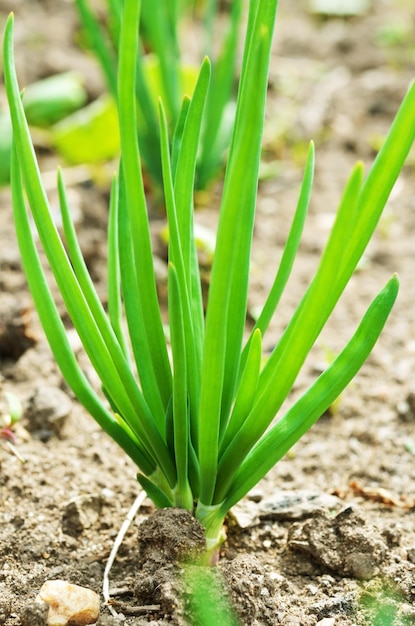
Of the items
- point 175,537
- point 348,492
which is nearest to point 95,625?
point 175,537

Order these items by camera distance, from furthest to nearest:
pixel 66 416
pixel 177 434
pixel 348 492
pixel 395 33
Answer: pixel 395 33, pixel 66 416, pixel 348 492, pixel 177 434

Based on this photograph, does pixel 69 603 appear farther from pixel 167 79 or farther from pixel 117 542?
pixel 167 79

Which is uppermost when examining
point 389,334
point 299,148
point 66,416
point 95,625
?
point 299,148

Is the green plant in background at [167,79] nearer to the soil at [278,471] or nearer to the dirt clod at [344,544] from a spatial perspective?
the soil at [278,471]

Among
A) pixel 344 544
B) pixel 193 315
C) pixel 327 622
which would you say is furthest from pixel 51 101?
pixel 327 622

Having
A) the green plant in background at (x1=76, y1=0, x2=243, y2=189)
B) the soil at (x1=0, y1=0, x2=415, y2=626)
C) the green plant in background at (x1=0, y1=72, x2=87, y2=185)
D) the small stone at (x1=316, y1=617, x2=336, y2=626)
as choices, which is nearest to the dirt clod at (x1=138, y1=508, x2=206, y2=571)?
the soil at (x1=0, y1=0, x2=415, y2=626)

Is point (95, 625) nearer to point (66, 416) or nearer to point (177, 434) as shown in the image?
point (177, 434)

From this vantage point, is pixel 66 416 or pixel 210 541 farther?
pixel 66 416
